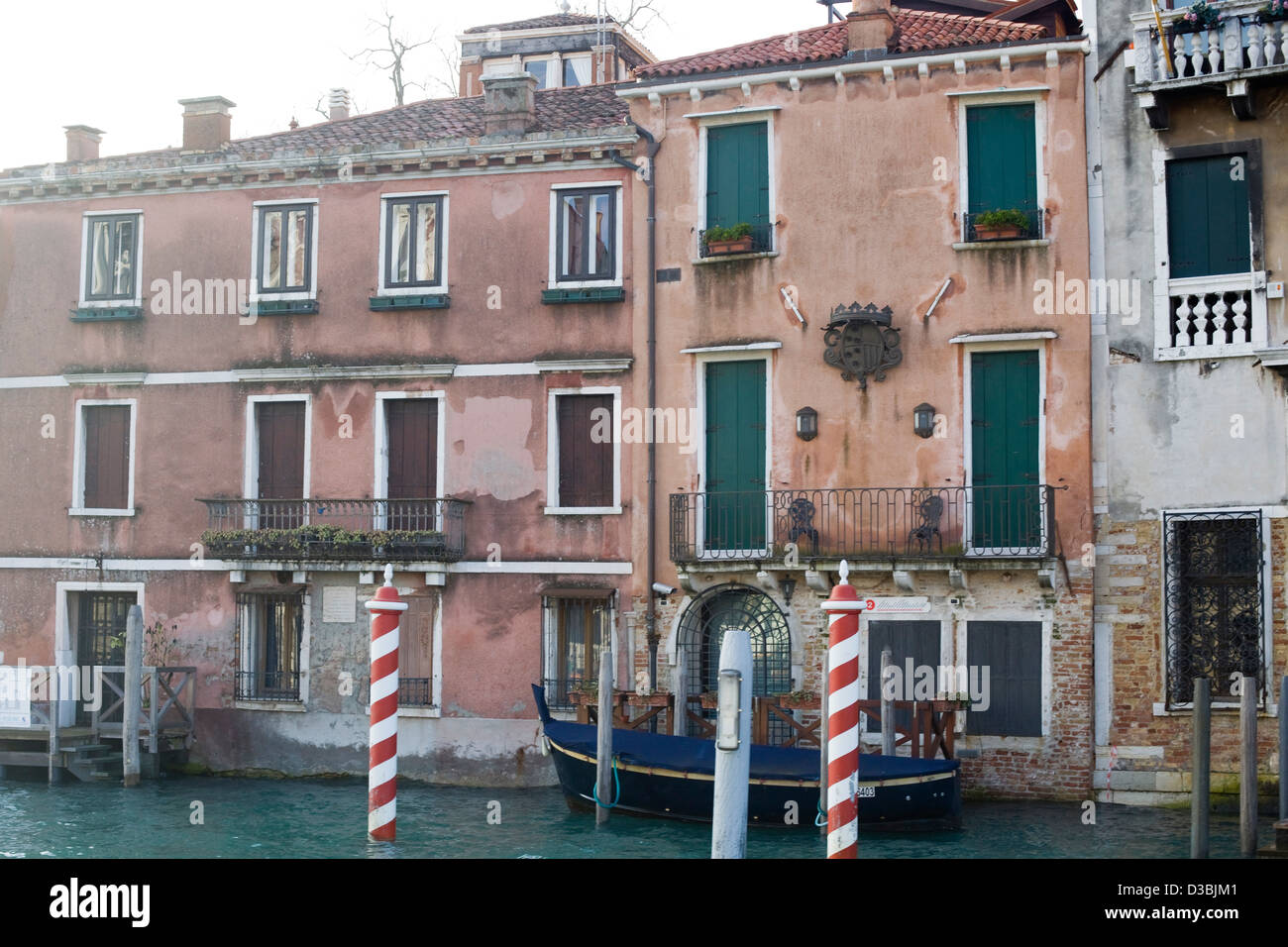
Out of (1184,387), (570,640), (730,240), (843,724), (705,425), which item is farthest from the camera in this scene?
(570,640)

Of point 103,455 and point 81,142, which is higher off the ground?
point 81,142

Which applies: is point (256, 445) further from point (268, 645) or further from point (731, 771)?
point (731, 771)

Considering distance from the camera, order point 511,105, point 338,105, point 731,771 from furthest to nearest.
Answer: point 338,105
point 511,105
point 731,771

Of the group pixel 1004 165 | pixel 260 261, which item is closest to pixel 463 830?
pixel 260 261

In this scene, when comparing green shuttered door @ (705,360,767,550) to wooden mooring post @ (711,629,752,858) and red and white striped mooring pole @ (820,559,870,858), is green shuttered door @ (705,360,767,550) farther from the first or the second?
red and white striped mooring pole @ (820,559,870,858)

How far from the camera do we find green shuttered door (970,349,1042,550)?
1650 centimetres

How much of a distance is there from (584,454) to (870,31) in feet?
18.9

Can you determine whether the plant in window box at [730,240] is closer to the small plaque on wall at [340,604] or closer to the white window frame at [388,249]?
the white window frame at [388,249]

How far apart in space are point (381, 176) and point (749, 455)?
226 inches

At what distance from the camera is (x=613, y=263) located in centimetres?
1852

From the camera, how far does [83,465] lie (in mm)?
20047

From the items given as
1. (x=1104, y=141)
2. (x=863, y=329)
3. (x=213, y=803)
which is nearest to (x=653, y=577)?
(x=863, y=329)

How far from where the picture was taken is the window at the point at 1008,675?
16359mm

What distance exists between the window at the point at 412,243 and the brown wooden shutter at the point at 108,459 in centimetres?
391
